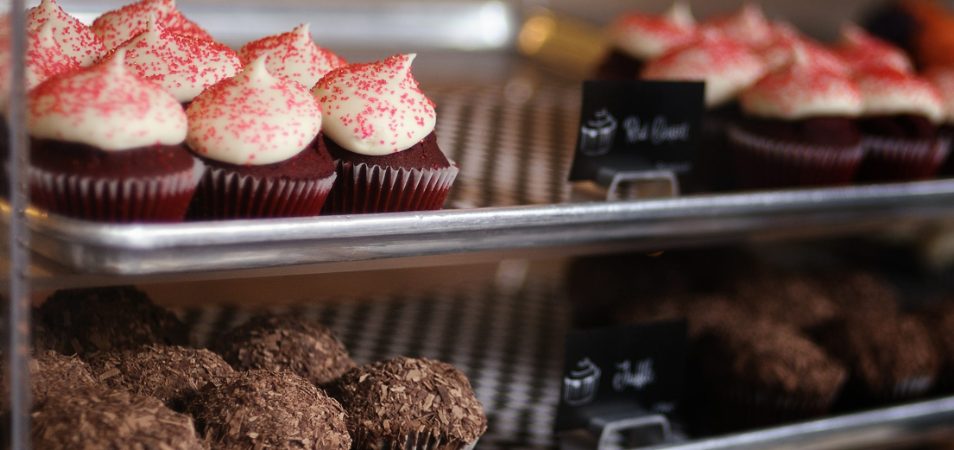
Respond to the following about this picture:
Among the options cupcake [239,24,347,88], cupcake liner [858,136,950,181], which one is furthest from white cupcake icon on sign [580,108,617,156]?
cupcake liner [858,136,950,181]

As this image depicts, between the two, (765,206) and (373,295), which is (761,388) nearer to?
(765,206)

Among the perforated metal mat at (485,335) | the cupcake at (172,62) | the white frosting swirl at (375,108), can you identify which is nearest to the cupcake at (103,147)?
the cupcake at (172,62)

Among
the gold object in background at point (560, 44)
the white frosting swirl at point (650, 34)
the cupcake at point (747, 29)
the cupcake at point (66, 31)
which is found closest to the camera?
the cupcake at point (66, 31)

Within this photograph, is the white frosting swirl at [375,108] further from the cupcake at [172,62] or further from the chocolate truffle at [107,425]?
the chocolate truffle at [107,425]

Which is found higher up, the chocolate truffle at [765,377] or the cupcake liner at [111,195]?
the cupcake liner at [111,195]

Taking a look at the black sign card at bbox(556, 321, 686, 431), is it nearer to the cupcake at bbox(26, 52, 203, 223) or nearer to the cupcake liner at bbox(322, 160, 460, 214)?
the cupcake liner at bbox(322, 160, 460, 214)

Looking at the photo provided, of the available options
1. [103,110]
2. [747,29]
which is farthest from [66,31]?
[747,29]
